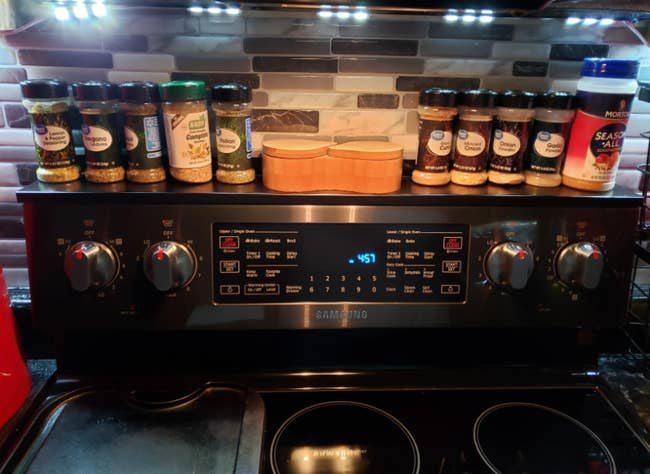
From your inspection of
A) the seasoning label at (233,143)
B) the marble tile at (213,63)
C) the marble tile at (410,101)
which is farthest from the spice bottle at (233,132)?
the marble tile at (410,101)

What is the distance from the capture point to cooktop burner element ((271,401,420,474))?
2.55ft

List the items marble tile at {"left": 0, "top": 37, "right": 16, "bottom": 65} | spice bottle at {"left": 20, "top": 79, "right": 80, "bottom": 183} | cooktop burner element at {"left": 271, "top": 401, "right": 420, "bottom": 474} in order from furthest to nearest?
marble tile at {"left": 0, "top": 37, "right": 16, "bottom": 65}
spice bottle at {"left": 20, "top": 79, "right": 80, "bottom": 183}
cooktop burner element at {"left": 271, "top": 401, "right": 420, "bottom": 474}

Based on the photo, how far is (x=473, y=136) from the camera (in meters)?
0.94

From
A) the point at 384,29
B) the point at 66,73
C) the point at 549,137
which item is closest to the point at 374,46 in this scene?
the point at 384,29

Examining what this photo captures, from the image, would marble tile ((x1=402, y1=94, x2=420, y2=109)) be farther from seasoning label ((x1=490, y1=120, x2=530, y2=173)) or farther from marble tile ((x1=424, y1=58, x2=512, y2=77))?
seasoning label ((x1=490, y1=120, x2=530, y2=173))

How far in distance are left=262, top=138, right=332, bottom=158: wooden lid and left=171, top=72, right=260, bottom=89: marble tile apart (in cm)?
15

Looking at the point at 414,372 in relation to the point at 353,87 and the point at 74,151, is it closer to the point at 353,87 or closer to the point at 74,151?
the point at 353,87

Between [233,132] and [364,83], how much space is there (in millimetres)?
278

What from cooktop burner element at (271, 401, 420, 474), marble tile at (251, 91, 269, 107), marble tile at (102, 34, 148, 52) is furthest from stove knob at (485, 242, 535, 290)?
marble tile at (102, 34, 148, 52)

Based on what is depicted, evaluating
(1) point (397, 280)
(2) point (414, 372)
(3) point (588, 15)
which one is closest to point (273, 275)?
(1) point (397, 280)

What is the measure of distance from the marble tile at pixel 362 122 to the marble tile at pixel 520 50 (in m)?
0.21

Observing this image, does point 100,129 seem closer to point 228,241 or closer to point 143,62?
point 143,62

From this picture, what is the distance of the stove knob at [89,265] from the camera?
84cm

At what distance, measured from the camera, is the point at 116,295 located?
0.88 m
